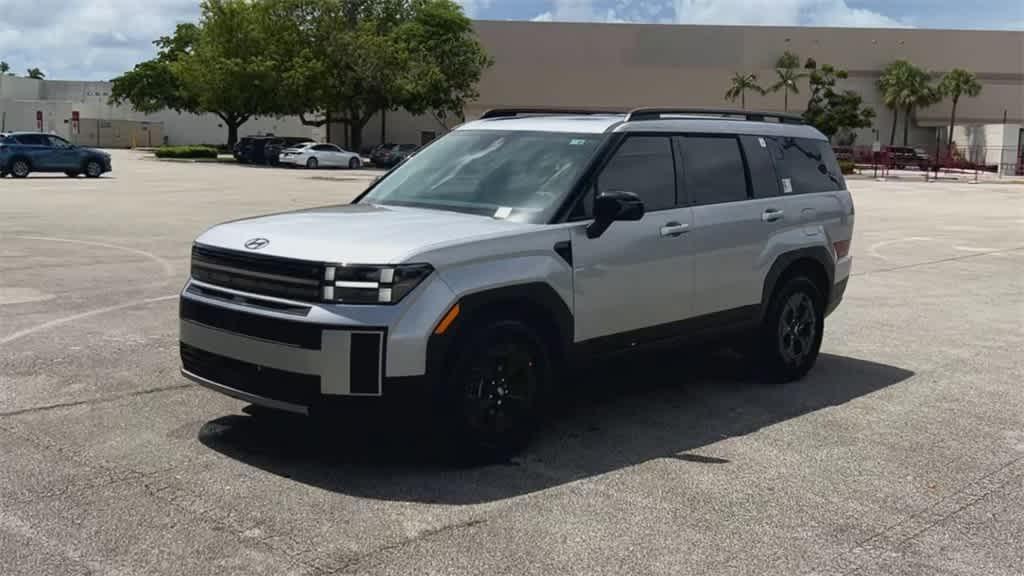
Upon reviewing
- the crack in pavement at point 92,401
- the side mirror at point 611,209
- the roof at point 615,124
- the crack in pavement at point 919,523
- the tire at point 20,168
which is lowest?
the crack in pavement at point 919,523

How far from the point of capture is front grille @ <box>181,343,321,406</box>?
518cm

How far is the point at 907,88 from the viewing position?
8800cm

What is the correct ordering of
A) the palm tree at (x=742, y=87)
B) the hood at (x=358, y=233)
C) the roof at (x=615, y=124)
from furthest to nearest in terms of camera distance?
1. the palm tree at (x=742, y=87)
2. the roof at (x=615, y=124)
3. the hood at (x=358, y=233)

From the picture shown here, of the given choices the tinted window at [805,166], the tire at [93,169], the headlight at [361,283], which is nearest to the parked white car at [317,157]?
the tire at [93,169]

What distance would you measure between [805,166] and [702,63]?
278 ft

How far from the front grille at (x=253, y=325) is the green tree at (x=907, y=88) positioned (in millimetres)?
90054

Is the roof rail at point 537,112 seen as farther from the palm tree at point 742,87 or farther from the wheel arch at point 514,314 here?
the palm tree at point 742,87

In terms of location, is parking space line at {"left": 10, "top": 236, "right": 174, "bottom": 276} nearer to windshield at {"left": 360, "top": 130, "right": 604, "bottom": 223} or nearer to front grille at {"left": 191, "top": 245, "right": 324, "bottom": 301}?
windshield at {"left": 360, "top": 130, "right": 604, "bottom": 223}

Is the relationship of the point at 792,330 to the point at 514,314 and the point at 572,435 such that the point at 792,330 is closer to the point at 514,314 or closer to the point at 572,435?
the point at 572,435

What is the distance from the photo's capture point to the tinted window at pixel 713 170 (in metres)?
6.98

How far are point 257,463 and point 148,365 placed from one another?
2.64m

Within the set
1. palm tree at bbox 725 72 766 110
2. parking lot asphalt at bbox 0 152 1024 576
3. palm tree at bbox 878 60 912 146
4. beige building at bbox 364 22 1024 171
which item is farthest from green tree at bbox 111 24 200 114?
parking lot asphalt at bbox 0 152 1024 576

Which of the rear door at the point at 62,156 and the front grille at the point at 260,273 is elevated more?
the rear door at the point at 62,156

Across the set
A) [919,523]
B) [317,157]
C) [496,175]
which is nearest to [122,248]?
[496,175]
